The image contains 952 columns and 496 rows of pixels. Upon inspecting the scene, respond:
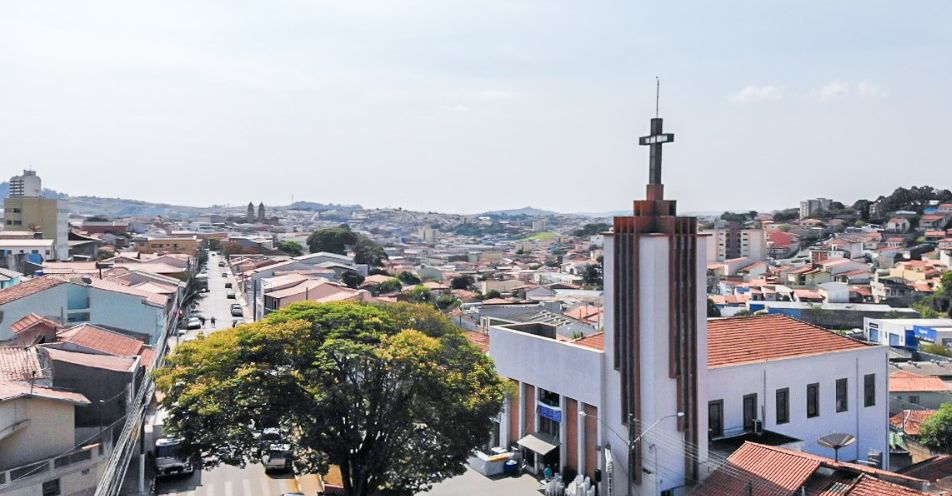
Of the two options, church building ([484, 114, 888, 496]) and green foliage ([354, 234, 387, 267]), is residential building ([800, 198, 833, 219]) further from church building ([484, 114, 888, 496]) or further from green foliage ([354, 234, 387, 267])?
church building ([484, 114, 888, 496])

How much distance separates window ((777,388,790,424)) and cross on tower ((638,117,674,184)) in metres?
7.51

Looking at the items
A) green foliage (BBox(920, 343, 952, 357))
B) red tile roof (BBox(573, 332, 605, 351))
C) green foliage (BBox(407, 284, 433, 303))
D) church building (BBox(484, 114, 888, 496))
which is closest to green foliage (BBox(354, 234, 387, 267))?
green foliage (BBox(407, 284, 433, 303))

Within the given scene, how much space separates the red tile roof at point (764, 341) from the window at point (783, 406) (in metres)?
1.01

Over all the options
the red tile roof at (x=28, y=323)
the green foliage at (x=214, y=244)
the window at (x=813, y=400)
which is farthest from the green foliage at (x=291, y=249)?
the window at (x=813, y=400)

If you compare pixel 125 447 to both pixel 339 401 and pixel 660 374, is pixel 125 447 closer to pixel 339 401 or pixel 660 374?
pixel 339 401

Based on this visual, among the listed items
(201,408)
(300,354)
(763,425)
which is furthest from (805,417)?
A: (201,408)

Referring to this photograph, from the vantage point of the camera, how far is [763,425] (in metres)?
22.1

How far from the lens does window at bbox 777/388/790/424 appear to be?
22.6 m

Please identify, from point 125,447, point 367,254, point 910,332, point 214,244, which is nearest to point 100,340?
point 125,447

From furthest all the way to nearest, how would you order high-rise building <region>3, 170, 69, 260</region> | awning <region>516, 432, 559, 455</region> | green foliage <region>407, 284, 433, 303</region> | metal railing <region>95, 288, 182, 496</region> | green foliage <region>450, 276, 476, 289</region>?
1. green foliage <region>450, 276, 476, 289</region>
2. high-rise building <region>3, 170, 69, 260</region>
3. green foliage <region>407, 284, 433, 303</region>
4. awning <region>516, 432, 559, 455</region>
5. metal railing <region>95, 288, 182, 496</region>

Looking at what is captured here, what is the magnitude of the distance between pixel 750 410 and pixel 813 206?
5850 inches

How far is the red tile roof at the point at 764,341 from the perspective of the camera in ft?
73.9

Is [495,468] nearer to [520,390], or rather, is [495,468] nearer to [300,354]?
[520,390]

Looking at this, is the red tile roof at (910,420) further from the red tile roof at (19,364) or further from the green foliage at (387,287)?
the green foliage at (387,287)
